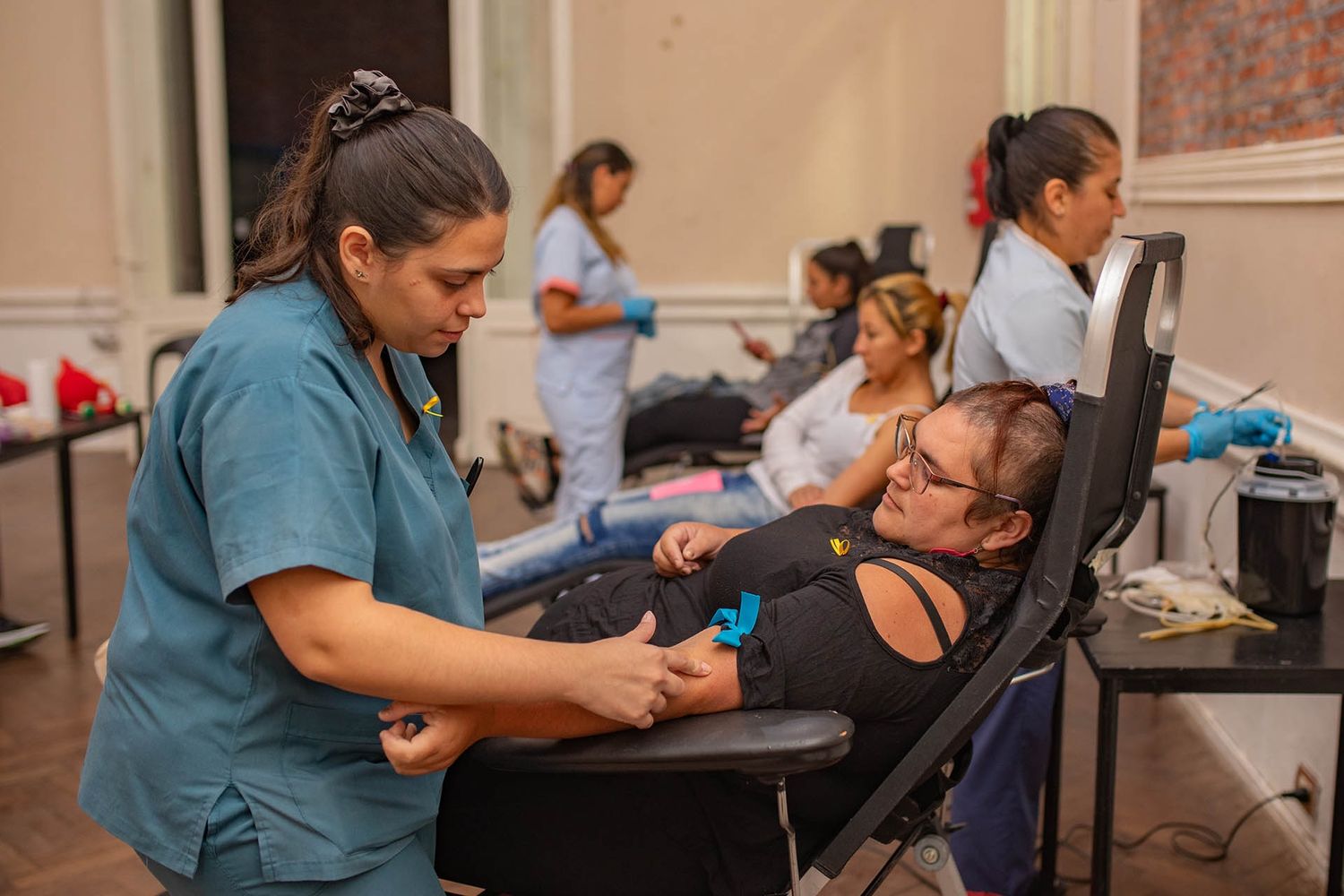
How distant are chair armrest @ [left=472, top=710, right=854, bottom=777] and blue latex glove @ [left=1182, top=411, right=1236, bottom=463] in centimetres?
111

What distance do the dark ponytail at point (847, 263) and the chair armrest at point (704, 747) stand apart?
12.4 ft

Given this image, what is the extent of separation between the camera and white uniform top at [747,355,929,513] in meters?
2.99

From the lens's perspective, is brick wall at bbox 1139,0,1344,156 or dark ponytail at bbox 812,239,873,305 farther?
dark ponytail at bbox 812,239,873,305

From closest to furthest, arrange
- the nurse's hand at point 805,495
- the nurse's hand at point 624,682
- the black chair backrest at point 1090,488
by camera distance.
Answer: the nurse's hand at point 624,682 < the black chair backrest at point 1090,488 < the nurse's hand at point 805,495

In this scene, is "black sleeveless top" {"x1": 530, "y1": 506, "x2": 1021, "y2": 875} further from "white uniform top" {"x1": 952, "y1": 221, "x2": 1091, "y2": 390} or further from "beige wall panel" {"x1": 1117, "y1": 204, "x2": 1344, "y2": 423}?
"beige wall panel" {"x1": 1117, "y1": 204, "x2": 1344, "y2": 423}

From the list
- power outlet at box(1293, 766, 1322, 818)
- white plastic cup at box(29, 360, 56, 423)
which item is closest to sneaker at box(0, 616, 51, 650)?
white plastic cup at box(29, 360, 56, 423)

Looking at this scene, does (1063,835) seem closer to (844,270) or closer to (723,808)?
(723,808)

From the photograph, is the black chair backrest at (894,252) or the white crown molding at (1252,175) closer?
the white crown molding at (1252,175)

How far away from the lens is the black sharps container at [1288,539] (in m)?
2.00

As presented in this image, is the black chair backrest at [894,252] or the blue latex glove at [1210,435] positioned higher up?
the black chair backrest at [894,252]

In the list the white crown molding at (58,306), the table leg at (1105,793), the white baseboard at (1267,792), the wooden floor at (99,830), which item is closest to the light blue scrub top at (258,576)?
the wooden floor at (99,830)

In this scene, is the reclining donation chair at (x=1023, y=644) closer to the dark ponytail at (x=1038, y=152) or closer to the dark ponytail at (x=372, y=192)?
the dark ponytail at (x=372, y=192)

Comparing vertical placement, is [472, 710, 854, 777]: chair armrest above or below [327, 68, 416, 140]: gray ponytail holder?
below

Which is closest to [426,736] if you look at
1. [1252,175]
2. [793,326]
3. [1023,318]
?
[1023,318]
